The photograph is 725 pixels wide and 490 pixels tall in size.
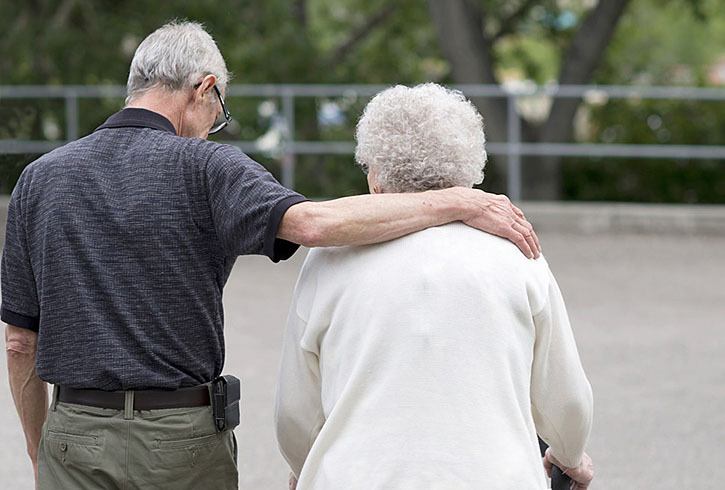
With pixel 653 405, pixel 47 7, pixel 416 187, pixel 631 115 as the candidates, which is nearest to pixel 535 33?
pixel 631 115

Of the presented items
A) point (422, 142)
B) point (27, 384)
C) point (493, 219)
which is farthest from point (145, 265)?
point (493, 219)

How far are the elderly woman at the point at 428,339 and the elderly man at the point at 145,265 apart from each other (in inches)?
5.0

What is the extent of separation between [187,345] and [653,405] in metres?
4.33

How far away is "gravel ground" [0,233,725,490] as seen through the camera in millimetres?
5934

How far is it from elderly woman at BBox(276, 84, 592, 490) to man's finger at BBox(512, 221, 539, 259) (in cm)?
2

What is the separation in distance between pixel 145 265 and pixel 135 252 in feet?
0.12

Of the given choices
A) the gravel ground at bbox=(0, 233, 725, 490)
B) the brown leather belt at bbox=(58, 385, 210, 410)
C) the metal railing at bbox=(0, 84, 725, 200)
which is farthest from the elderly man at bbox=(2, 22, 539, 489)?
the metal railing at bbox=(0, 84, 725, 200)

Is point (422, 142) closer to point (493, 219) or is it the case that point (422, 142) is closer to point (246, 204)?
point (493, 219)

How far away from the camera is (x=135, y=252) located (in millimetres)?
2994

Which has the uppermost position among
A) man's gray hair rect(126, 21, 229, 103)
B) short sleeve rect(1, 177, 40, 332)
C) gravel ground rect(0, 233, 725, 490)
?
man's gray hair rect(126, 21, 229, 103)

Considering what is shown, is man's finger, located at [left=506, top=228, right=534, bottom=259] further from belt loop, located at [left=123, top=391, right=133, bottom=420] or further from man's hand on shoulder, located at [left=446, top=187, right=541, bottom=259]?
belt loop, located at [left=123, top=391, right=133, bottom=420]

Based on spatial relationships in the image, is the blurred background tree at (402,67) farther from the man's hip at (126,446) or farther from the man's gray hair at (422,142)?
the man's gray hair at (422,142)

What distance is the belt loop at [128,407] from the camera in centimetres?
301

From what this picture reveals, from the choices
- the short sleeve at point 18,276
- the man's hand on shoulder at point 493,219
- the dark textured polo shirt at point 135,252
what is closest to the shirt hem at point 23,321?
the short sleeve at point 18,276
